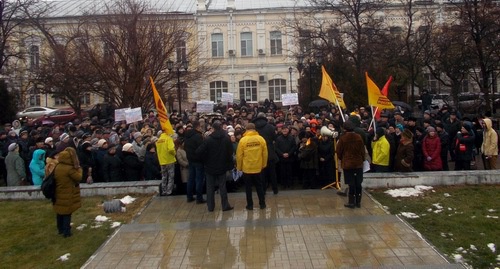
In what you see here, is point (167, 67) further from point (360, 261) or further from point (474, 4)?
point (360, 261)

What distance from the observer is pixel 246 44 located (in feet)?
166

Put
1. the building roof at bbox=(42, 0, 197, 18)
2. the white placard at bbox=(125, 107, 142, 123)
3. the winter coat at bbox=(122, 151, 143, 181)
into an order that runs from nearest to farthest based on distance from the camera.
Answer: the winter coat at bbox=(122, 151, 143, 181), the white placard at bbox=(125, 107, 142, 123), the building roof at bbox=(42, 0, 197, 18)

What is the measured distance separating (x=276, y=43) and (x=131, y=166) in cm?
3844

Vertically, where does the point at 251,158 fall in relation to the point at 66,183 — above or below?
above

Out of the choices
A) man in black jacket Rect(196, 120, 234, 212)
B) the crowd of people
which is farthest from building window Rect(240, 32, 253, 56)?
man in black jacket Rect(196, 120, 234, 212)

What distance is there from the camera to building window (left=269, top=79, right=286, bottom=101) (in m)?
50.2

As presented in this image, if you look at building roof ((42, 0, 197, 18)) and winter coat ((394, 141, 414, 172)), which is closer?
winter coat ((394, 141, 414, 172))

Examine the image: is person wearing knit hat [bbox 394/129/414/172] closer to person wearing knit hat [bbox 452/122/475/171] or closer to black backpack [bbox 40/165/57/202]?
person wearing knit hat [bbox 452/122/475/171]

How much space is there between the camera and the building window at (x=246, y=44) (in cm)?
5062

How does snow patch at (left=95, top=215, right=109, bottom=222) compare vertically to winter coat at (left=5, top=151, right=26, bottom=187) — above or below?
below

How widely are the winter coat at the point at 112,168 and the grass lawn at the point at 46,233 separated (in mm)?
1119

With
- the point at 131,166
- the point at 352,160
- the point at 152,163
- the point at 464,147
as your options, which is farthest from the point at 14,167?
the point at 464,147

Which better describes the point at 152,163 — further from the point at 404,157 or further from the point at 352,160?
the point at 404,157

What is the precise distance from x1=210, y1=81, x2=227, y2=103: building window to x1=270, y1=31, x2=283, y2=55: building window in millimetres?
5675
